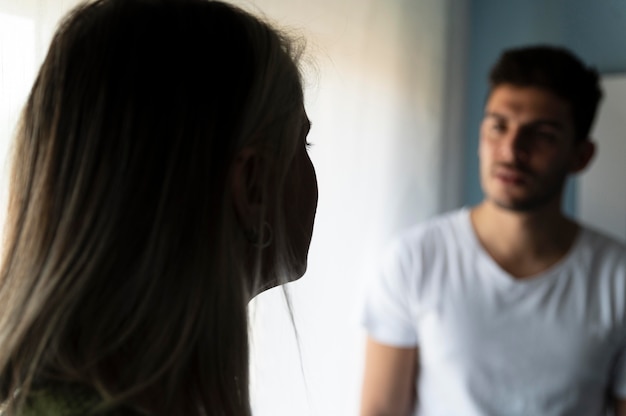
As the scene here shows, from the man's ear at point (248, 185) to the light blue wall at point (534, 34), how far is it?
4.74ft

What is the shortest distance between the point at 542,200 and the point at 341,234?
0.43m

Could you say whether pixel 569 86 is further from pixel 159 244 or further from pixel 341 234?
pixel 159 244

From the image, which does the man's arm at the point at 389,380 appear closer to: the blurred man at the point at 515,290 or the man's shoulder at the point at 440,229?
the blurred man at the point at 515,290

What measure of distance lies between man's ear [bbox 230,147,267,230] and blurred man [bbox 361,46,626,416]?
98cm

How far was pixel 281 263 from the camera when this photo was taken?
0.68 m

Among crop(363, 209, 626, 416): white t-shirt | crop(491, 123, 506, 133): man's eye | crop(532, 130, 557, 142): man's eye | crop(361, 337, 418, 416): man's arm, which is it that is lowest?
crop(361, 337, 418, 416): man's arm

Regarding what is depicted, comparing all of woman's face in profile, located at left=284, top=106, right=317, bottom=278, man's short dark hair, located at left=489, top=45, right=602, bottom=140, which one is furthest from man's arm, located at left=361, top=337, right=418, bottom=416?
woman's face in profile, located at left=284, top=106, right=317, bottom=278

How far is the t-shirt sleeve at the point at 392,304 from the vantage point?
1.56m

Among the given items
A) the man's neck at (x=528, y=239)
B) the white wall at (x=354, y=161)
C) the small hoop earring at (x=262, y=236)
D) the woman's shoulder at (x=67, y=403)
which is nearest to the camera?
the woman's shoulder at (x=67, y=403)

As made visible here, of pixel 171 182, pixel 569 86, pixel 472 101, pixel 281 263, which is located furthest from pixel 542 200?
pixel 171 182

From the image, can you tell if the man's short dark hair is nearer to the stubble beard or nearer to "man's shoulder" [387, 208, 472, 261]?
the stubble beard

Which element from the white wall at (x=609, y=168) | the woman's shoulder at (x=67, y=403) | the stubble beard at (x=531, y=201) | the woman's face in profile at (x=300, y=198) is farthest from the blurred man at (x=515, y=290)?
the woman's shoulder at (x=67, y=403)

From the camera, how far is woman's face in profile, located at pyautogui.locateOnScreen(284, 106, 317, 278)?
0.69 meters

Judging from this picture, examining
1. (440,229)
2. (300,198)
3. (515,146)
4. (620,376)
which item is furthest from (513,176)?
(300,198)
